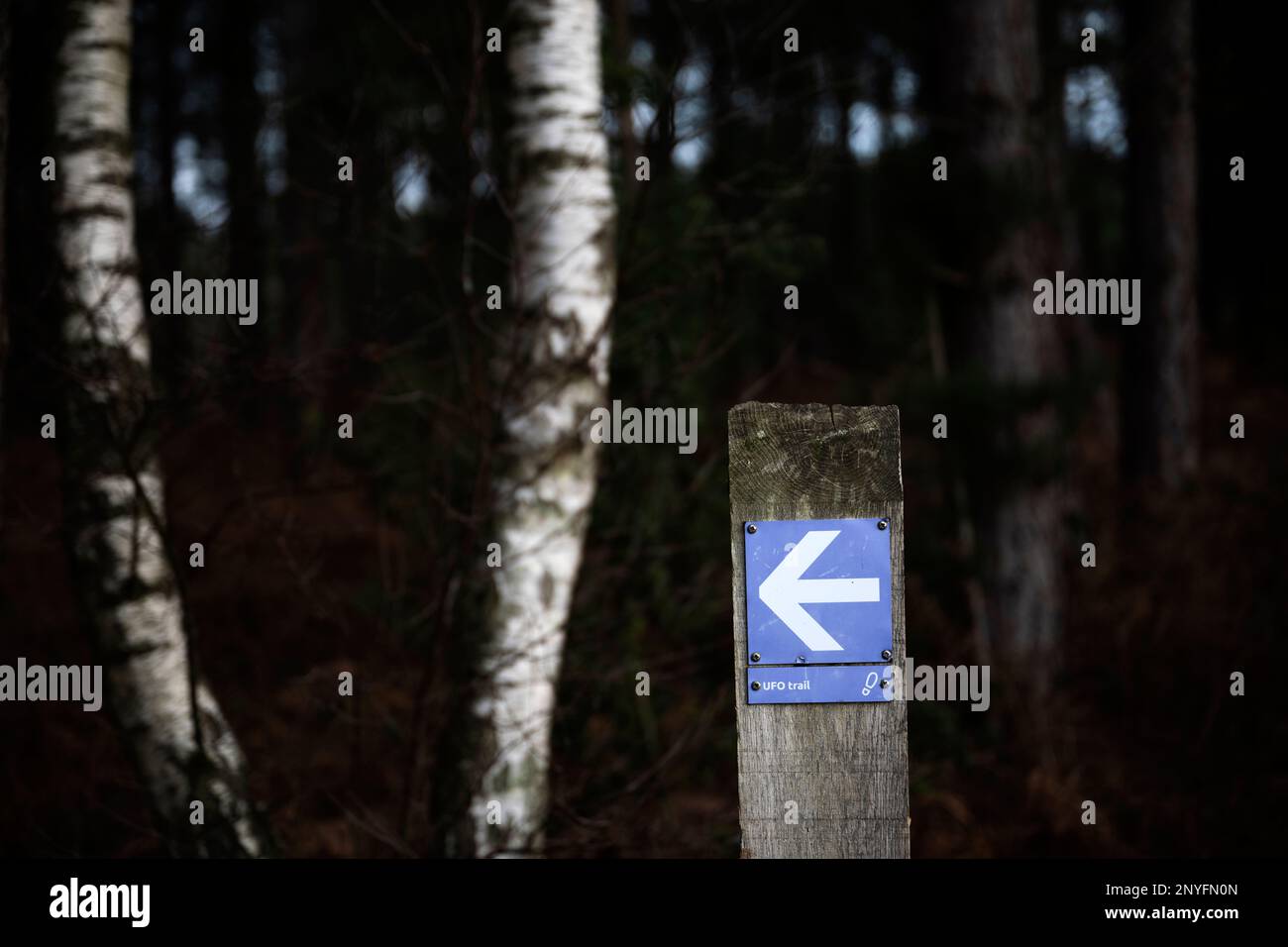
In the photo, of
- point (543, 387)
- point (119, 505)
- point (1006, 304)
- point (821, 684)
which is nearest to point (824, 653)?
point (821, 684)

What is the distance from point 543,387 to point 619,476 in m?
1.04

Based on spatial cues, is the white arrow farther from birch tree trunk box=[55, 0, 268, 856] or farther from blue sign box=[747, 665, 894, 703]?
birch tree trunk box=[55, 0, 268, 856]

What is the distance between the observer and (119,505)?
3746 mm

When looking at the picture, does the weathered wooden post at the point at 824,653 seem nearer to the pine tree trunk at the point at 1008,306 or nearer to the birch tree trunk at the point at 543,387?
the birch tree trunk at the point at 543,387

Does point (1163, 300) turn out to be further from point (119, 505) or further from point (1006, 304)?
point (119, 505)

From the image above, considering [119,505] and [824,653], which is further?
[119,505]

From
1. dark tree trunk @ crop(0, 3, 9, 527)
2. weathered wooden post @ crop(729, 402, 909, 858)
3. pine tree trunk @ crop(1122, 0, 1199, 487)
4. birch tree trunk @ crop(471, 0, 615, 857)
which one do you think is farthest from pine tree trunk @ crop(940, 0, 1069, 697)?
dark tree trunk @ crop(0, 3, 9, 527)

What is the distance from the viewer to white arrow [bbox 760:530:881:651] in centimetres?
219

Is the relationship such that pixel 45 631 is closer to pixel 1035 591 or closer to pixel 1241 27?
pixel 1035 591

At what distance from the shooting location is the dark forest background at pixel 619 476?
3676 mm

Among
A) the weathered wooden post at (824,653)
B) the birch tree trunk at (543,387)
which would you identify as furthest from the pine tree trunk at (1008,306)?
the weathered wooden post at (824,653)

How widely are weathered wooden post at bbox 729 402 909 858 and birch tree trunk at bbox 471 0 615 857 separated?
153 centimetres

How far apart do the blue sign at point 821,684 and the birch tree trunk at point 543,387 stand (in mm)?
1539
